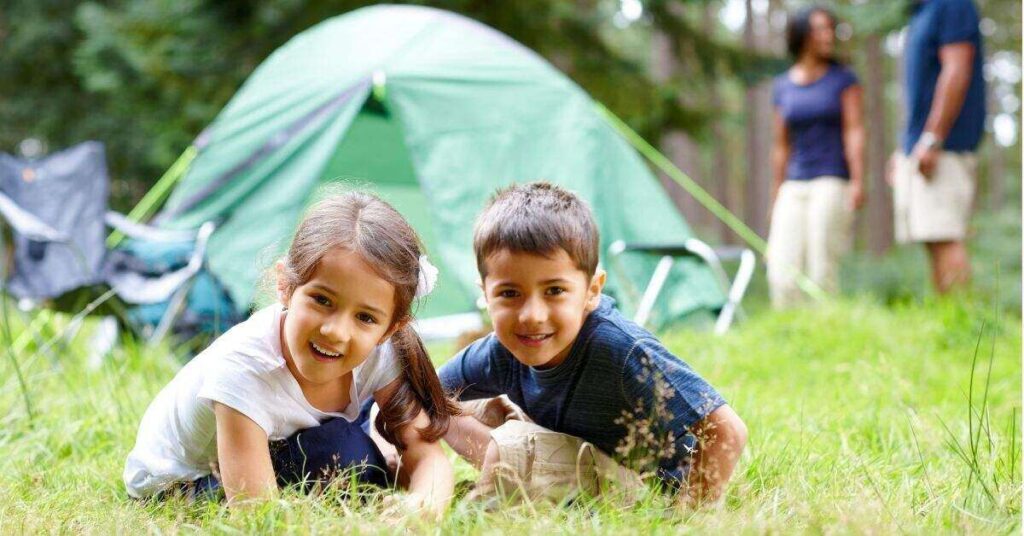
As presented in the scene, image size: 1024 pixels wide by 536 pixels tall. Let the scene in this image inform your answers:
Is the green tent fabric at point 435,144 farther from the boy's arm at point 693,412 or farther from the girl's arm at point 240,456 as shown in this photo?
the girl's arm at point 240,456

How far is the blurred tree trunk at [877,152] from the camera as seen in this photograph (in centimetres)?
1116

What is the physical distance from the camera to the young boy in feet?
5.99

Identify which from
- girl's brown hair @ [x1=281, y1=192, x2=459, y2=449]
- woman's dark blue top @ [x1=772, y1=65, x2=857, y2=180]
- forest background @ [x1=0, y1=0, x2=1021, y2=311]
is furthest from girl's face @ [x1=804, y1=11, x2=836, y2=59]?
girl's brown hair @ [x1=281, y1=192, x2=459, y2=449]

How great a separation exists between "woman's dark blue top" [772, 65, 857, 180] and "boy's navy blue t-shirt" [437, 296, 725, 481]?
3.09 metres

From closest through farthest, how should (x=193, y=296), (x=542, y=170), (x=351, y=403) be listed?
1. (x=351, y=403)
2. (x=193, y=296)
3. (x=542, y=170)

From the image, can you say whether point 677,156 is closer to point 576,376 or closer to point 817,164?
point 817,164

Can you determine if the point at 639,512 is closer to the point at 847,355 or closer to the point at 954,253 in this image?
the point at 847,355

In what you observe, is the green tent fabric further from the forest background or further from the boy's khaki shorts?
the boy's khaki shorts

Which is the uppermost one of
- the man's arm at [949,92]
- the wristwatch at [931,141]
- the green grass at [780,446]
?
the man's arm at [949,92]

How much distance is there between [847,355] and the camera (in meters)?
3.65

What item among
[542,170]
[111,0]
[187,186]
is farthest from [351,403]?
[111,0]

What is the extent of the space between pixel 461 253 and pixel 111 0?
7.51 m

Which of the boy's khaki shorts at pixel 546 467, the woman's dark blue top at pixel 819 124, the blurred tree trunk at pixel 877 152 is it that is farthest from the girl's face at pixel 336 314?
the blurred tree trunk at pixel 877 152

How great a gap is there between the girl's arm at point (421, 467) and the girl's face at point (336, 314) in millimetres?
245
